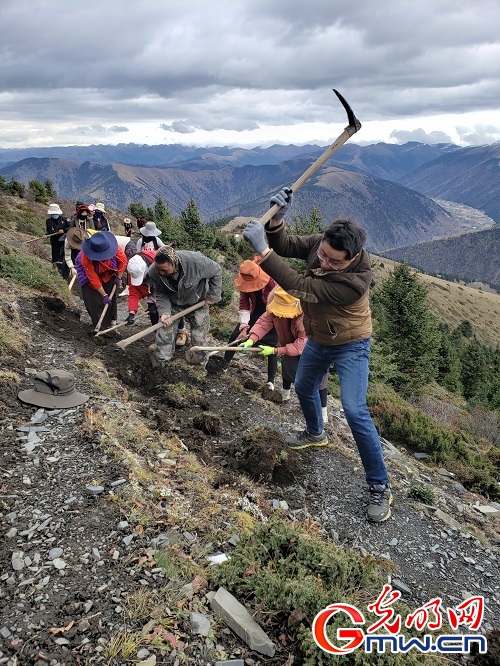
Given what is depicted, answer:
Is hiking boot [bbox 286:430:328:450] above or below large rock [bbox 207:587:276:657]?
below

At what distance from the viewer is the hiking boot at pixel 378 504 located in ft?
16.2

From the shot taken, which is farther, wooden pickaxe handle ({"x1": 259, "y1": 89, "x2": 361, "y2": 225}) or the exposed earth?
wooden pickaxe handle ({"x1": 259, "y1": 89, "x2": 361, "y2": 225})

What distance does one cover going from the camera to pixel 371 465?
498cm

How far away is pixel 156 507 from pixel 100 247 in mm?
5622

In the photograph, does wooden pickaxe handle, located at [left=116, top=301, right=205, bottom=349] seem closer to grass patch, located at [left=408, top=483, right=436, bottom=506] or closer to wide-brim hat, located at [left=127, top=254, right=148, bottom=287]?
wide-brim hat, located at [left=127, top=254, right=148, bottom=287]

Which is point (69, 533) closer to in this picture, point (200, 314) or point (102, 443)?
point (102, 443)

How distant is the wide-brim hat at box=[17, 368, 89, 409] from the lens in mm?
5387

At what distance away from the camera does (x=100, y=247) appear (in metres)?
8.20

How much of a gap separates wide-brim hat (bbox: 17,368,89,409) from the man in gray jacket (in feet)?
7.36

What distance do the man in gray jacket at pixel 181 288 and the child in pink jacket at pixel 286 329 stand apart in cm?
138

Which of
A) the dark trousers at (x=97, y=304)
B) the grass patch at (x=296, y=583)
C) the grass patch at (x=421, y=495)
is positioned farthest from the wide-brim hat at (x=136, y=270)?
the grass patch at (x=421, y=495)

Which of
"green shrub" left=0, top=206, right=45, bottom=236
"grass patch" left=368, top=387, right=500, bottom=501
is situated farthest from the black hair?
"green shrub" left=0, top=206, right=45, bottom=236

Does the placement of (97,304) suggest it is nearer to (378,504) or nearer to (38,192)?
(378,504)

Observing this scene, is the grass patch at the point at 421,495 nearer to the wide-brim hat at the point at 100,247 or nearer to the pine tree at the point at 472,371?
the wide-brim hat at the point at 100,247
